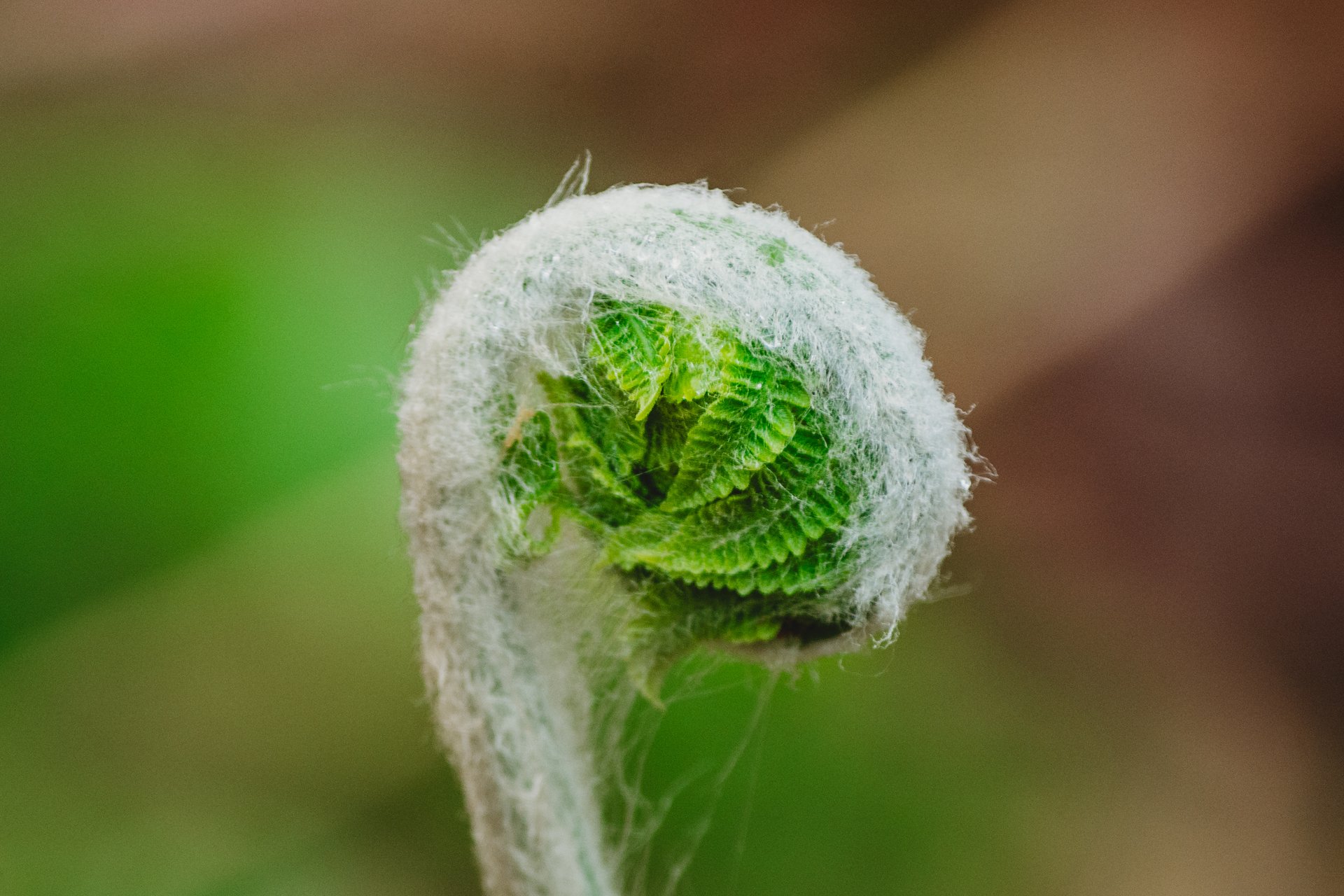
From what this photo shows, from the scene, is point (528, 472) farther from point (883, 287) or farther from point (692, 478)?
point (883, 287)

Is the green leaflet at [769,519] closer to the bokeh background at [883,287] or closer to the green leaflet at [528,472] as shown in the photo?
the green leaflet at [528,472]

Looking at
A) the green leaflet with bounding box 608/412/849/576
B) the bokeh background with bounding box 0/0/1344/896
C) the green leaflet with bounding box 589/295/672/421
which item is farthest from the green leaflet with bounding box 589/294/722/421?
the bokeh background with bounding box 0/0/1344/896

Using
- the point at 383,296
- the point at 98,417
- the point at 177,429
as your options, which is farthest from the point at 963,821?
the point at 98,417

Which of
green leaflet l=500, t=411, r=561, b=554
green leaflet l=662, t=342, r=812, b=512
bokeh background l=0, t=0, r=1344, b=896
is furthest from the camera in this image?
bokeh background l=0, t=0, r=1344, b=896

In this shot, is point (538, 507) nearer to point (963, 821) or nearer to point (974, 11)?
point (963, 821)

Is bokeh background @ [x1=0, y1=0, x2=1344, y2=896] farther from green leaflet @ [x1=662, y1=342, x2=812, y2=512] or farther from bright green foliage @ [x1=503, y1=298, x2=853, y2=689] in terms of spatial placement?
green leaflet @ [x1=662, y1=342, x2=812, y2=512]

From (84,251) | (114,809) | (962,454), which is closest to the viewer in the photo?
(962,454)
